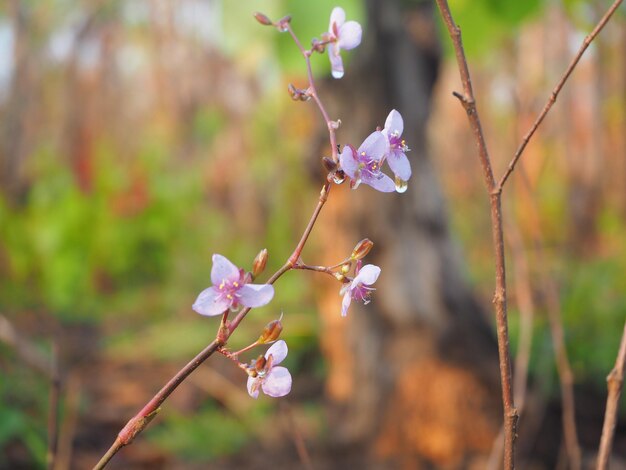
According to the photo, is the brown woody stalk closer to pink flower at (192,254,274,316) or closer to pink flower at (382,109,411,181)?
pink flower at (382,109,411,181)

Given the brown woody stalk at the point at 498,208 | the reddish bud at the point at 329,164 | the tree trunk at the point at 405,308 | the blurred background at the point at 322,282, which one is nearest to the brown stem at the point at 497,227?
the brown woody stalk at the point at 498,208

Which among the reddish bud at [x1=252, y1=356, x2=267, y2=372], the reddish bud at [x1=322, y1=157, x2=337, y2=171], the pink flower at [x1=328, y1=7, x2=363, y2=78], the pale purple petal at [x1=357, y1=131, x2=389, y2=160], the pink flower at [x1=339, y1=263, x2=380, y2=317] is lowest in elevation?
the reddish bud at [x1=252, y1=356, x2=267, y2=372]

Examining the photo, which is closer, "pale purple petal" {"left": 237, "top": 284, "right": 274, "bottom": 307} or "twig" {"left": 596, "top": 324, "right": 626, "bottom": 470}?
"pale purple petal" {"left": 237, "top": 284, "right": 274, "bottom": 307}

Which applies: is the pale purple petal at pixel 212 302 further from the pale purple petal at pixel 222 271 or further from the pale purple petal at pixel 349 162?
the pale purple petal at pixel 349 162

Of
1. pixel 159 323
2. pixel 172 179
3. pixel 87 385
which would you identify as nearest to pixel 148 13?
pixel 172 179

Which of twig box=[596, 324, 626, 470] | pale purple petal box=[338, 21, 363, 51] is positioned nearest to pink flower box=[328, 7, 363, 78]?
pale purple petal box=[338, 21, 363, 51]

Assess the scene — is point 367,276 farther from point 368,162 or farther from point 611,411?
point 611,411
